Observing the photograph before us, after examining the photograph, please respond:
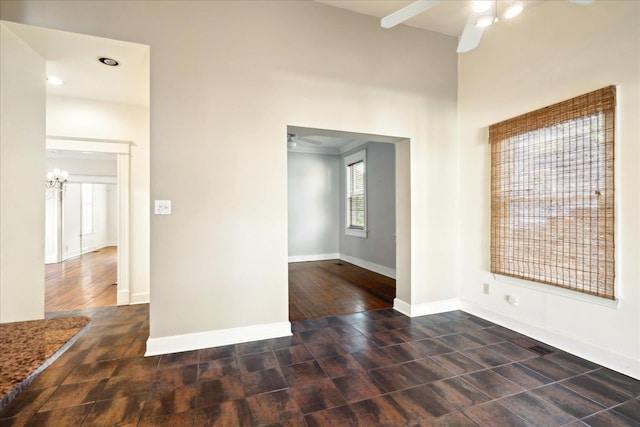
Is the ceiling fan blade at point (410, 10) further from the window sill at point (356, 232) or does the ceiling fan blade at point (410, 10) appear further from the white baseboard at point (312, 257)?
the white baseboard at point (312, 257)

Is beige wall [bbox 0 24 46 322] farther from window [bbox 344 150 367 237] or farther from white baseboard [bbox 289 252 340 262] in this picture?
window [bbox 344 150 367 237]

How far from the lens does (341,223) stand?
7320 mm

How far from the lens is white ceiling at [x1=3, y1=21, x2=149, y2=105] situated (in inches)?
94.9

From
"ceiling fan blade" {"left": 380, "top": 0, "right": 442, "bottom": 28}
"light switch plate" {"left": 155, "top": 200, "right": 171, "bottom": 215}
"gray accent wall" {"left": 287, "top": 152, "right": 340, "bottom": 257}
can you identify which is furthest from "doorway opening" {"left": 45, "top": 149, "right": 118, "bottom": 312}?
"ceiling fan blade" {"left": 380, "top": 0, "right": 442, "bottom": 28}

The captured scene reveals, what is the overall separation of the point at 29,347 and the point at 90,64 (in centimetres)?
310

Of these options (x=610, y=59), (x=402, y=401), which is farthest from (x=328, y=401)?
(x=610, y=59)

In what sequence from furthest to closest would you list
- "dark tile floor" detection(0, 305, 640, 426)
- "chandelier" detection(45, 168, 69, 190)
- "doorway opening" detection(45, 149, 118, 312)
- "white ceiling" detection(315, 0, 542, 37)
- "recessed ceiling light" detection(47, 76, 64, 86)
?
"chandelier" detection(45, 168, 69, 190) < "doorway opening" detection(45, 149, 118, 312) < "recessed ceiling light" detection(47, 76, 64, 86) < "white ceiling" detection(315, 0, 542, 37) < "dark tile floor" detection(0, 305, 640, 426)

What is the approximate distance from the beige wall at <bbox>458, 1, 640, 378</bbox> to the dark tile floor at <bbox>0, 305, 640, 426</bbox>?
26cm

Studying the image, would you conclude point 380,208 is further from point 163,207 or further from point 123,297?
point 123,297

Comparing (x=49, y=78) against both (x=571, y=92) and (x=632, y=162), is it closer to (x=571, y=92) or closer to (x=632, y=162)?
(x=571, y=92)

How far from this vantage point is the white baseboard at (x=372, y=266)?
535cm

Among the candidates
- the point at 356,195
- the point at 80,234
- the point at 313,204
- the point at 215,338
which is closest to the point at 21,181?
the point at 215,338

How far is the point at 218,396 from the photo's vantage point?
1952 millimetres

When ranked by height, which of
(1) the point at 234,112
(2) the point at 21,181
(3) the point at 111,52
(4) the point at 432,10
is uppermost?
(4) the point at 432,10
